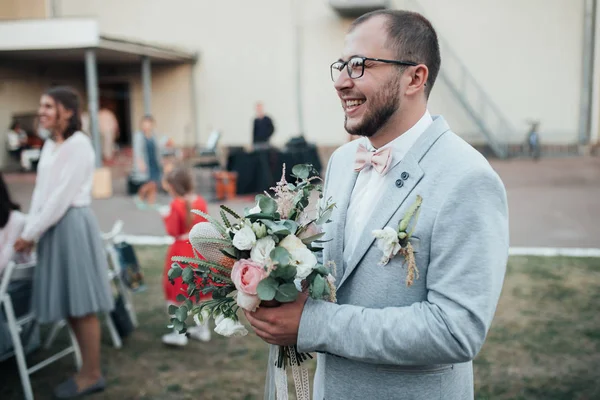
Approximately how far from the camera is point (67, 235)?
12.9ft

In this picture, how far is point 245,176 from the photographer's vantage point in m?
12.9

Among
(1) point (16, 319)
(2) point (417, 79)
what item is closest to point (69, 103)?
(1) point (16, 319)

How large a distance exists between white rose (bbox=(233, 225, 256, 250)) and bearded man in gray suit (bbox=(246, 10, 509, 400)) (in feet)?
0.62

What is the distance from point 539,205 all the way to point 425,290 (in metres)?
10.2

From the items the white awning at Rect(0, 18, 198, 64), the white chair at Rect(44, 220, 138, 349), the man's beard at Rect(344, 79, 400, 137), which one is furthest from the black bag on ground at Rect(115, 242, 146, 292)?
the white awning at Rect(0, 18, 198, 64)

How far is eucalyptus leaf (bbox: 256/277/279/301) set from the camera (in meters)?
1.48

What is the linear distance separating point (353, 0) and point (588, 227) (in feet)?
40.7

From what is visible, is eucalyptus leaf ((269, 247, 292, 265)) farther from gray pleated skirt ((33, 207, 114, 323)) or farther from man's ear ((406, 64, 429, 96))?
gray pleated skirt ((33, 207, 114, 323))

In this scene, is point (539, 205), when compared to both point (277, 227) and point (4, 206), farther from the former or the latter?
point (277, 227)

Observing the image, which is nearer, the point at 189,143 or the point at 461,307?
the point at 461,307

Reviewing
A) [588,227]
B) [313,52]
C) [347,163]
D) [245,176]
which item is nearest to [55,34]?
[245,176]

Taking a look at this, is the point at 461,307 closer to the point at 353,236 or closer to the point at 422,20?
the point at 353,236

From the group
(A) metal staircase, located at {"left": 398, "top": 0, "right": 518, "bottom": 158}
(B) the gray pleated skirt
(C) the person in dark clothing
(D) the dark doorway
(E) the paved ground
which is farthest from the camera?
(D) the dark doorway

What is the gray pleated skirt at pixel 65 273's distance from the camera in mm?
3906
